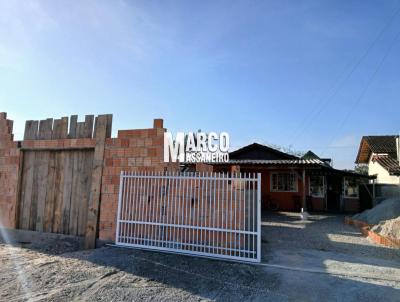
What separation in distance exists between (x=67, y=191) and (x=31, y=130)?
6.96 feet

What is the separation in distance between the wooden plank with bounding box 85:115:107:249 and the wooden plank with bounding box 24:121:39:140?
2039 mm

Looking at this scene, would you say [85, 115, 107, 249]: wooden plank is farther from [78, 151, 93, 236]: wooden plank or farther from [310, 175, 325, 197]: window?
[310, 175, 325, 197]: window

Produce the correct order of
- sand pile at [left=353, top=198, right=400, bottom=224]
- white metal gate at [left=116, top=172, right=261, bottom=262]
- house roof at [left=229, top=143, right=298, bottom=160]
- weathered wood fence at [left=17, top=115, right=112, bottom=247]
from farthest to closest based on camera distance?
1. house roof at [left=229, top=143, right=298, bottom=160]
2. sand pile at [left=353, top=198, right=400, bottom=224]
3. weathered wood fence at [left=17, top=115, right=112, bottom=247]
4. white metal gate at [left=116, top=172, right=261, bottom=262]

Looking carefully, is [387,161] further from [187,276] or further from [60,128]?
[60,128]

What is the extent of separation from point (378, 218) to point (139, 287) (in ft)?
34.7

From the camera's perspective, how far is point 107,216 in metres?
6.86

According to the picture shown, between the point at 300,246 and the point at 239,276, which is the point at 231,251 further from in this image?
the point at 300,246

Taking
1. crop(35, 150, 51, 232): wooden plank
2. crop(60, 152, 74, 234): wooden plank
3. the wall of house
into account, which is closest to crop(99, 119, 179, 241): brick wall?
crop(60, 152, 74, 234): wooden plank

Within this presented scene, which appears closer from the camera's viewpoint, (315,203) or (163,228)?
(163,228)

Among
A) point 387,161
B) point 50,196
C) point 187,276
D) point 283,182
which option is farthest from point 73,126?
point 387,161

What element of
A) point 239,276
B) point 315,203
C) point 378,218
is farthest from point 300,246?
point 315,203

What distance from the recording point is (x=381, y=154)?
22.4 metres

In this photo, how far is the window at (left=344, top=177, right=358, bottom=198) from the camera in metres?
19.7

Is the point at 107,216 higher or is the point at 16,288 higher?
the point at 107,216
